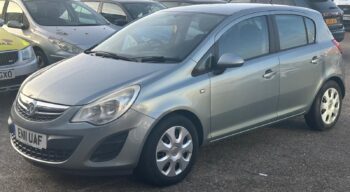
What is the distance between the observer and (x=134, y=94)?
4023 mm

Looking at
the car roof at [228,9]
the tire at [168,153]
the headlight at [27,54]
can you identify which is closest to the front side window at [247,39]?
the car roof at [228,9]

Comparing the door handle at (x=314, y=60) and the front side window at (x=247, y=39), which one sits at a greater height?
the front side window at (x=247, y=39)

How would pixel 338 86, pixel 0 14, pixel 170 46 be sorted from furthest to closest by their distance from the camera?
pixel 0 14, pixel 338 86, pixel 170 46

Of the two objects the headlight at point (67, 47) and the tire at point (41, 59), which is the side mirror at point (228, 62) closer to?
the headlight at point (67, 47)

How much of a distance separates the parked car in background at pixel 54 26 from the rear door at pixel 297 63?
129 inches

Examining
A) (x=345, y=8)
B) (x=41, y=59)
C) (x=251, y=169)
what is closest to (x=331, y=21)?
(x=345, y=8)

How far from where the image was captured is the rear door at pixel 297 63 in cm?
532

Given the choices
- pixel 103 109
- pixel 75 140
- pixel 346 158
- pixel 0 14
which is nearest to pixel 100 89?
pixel 103 109

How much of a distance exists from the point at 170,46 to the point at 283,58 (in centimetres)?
130

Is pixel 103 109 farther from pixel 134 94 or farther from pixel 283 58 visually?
pixel 283 58

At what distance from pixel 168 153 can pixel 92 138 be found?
0.70m

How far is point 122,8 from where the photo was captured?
10273 millimetres

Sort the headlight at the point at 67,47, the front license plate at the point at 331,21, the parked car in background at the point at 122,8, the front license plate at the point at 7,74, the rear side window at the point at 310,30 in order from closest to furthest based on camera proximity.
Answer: the rear side window at the point at 310,30 → the front license plate at the point at 7,74 → the headlight at the point at 67,47 → the parked car in background at the point at 122,8 → the front license plate at the point at 331,21

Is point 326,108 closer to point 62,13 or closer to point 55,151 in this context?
point 55,151
